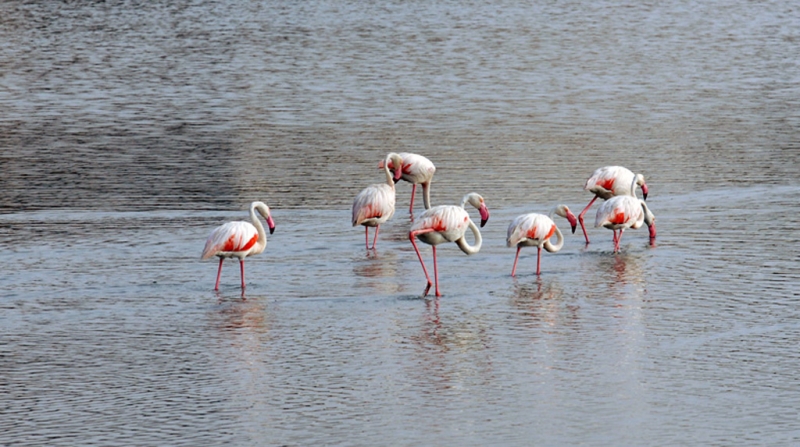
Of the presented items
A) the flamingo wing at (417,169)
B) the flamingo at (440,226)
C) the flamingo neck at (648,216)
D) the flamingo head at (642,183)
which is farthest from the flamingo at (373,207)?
the flamingo head at (642,183)

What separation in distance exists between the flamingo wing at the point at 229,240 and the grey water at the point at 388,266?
329 millimetres

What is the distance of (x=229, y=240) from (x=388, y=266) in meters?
1.65

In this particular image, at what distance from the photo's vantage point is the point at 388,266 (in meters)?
12.4

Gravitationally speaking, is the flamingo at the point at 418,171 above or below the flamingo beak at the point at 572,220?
above

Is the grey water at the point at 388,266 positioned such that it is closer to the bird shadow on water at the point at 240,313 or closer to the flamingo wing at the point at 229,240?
the bird shadow on water at the point at 240,313

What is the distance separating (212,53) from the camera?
3111cm

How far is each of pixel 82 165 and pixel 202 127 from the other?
3408 millimetres

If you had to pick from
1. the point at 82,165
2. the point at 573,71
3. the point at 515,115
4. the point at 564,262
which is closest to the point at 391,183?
the point at 564,262

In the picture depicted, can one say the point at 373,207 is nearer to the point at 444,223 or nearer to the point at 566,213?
the point at 444,223

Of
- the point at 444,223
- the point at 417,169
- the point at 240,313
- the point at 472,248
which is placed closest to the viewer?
the point at 240,313

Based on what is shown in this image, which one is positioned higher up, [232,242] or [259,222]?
[259,222]

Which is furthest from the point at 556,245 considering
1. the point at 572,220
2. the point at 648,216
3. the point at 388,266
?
the point at 388,266

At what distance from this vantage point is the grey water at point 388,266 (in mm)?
8258

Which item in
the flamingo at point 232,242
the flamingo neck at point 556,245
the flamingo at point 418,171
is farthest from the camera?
the flamingo at point 418,171
